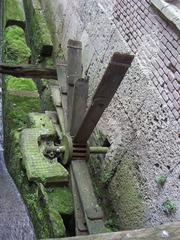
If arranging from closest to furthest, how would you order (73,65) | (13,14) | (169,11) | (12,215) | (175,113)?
(175,113), (169,11), (12,215), (73,65), (13,14)

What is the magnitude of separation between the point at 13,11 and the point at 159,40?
433cm

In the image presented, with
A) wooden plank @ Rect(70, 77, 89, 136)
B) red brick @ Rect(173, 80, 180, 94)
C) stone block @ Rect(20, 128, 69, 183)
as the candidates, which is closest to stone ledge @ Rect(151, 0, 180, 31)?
red brick @ Rect(173, 80, 180, 94)

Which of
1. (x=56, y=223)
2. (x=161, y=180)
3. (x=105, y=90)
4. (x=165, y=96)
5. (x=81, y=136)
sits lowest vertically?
(x=56, y=223)

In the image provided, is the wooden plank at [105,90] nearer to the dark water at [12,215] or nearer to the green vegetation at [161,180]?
the green vegetation at [161,180]

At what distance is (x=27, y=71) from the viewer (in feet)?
19.3

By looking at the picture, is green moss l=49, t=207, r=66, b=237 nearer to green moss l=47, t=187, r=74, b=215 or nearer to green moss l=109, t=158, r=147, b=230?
green moss l=47, t=187, r=74, b=215

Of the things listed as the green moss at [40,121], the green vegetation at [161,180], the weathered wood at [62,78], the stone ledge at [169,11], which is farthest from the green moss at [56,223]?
the stone ledge at [169,11]

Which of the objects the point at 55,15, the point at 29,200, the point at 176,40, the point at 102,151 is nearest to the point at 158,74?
the point at 176,40

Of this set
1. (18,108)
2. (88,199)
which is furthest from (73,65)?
(88,199)

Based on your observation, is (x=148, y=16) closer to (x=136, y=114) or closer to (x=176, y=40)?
(x=176, y=40)

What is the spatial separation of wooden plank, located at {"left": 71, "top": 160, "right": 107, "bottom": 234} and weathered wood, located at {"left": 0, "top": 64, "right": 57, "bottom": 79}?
1617mm

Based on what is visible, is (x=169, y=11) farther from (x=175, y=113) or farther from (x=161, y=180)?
(x=161, y=180)

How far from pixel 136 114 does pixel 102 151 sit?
629 mm

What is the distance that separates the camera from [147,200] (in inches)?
167
